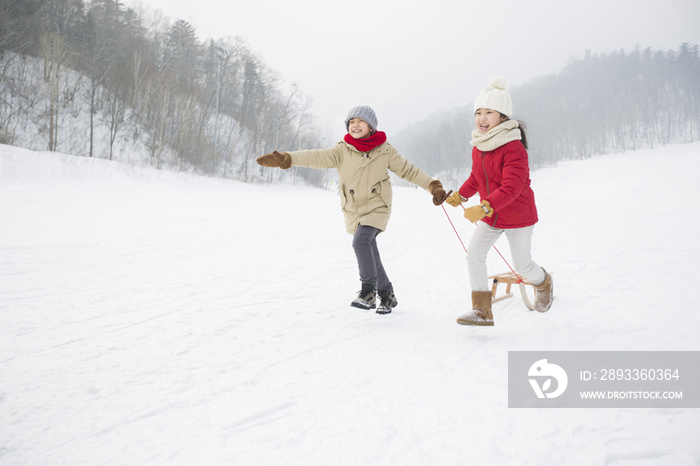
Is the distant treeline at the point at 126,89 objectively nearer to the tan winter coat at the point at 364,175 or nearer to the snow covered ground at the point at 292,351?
the snow covered ground at the point at 292,351

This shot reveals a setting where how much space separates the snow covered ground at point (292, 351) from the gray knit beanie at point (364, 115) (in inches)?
70.9

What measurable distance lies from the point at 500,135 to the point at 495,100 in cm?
35

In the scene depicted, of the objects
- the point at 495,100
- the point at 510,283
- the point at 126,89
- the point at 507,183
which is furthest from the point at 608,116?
the point at 507,183

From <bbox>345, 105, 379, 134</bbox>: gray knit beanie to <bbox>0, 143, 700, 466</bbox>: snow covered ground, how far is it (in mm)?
1802

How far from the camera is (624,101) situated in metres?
74.8

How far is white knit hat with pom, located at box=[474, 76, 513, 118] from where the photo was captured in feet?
10.0

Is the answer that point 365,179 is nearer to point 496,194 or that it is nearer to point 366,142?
point 366,142

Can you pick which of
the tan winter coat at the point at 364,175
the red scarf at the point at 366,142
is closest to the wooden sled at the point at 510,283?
the tan winter coat at the point at 364,175

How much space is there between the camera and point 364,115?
339 centimetres

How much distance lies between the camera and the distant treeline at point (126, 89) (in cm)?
2292

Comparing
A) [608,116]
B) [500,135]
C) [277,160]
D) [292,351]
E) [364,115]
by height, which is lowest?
[292,351]

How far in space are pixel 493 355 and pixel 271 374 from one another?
1.53 m

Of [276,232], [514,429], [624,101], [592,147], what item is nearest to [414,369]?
[514,429]

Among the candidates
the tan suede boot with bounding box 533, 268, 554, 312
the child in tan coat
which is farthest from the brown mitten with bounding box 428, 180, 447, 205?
the tan suede boot with bounding box 533, 268, 554, 312
